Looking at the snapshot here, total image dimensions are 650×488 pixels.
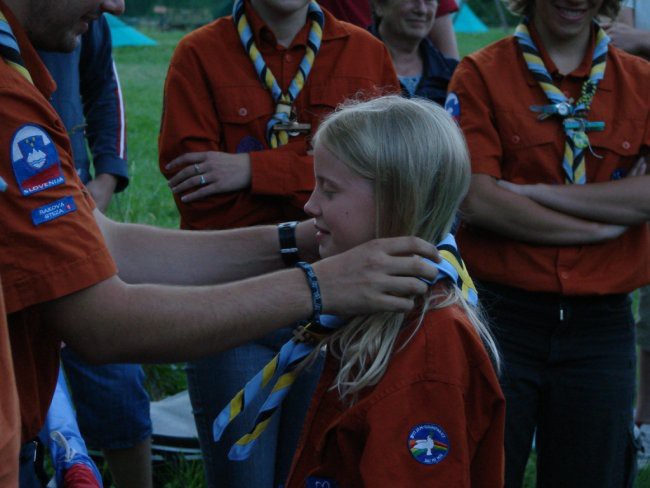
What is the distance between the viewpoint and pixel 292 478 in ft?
8.34

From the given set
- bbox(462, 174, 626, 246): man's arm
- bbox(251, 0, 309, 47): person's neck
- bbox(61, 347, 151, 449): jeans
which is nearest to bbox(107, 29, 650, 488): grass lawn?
bbox(61, 347, 151, 449): jeans

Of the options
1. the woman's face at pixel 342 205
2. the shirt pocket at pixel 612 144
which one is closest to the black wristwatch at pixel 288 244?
the woman's face at pixel 342 205

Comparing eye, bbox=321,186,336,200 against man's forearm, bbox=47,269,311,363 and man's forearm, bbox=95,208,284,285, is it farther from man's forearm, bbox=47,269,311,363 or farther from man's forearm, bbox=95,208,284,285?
man's forearm, bbox=95,208,284,285

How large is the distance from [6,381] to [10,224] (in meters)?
0.53

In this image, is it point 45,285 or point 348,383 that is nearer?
point 45,285

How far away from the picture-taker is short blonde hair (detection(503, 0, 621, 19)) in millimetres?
3787

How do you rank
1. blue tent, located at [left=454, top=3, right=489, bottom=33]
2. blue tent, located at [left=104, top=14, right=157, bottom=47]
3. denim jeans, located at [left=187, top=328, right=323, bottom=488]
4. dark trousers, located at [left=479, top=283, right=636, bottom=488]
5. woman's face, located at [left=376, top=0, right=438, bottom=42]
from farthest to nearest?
blue tent, located at [left=454, top=3, right=489, bottom=33] < blue tent, located at [left=104, top=14, right=157, bottom=47] < woman's face, located at [left=376, top=0, right=438, bottom=42] < dark trousers, located at [left=479, top=283, right=636, bottom=488] < denim jeans, located at [left=187, top=328, right=323, bottom=488]

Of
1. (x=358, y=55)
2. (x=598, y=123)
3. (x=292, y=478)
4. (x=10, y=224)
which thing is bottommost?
(x=292, y=478)

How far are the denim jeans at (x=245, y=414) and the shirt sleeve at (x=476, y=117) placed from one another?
3.03 feet

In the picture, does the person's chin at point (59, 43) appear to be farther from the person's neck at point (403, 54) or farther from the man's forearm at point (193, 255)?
the person's neck at point (403, 54)

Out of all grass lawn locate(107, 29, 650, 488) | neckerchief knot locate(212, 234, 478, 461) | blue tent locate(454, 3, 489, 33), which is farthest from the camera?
blue tent locate(454, 3, 489, 33)

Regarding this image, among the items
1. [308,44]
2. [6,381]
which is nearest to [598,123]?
[308,44]

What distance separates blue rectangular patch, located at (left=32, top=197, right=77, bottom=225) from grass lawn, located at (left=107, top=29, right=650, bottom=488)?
8.24 feet

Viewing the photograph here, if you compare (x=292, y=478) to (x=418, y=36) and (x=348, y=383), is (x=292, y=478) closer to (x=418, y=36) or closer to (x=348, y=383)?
(x=348, y=383)
